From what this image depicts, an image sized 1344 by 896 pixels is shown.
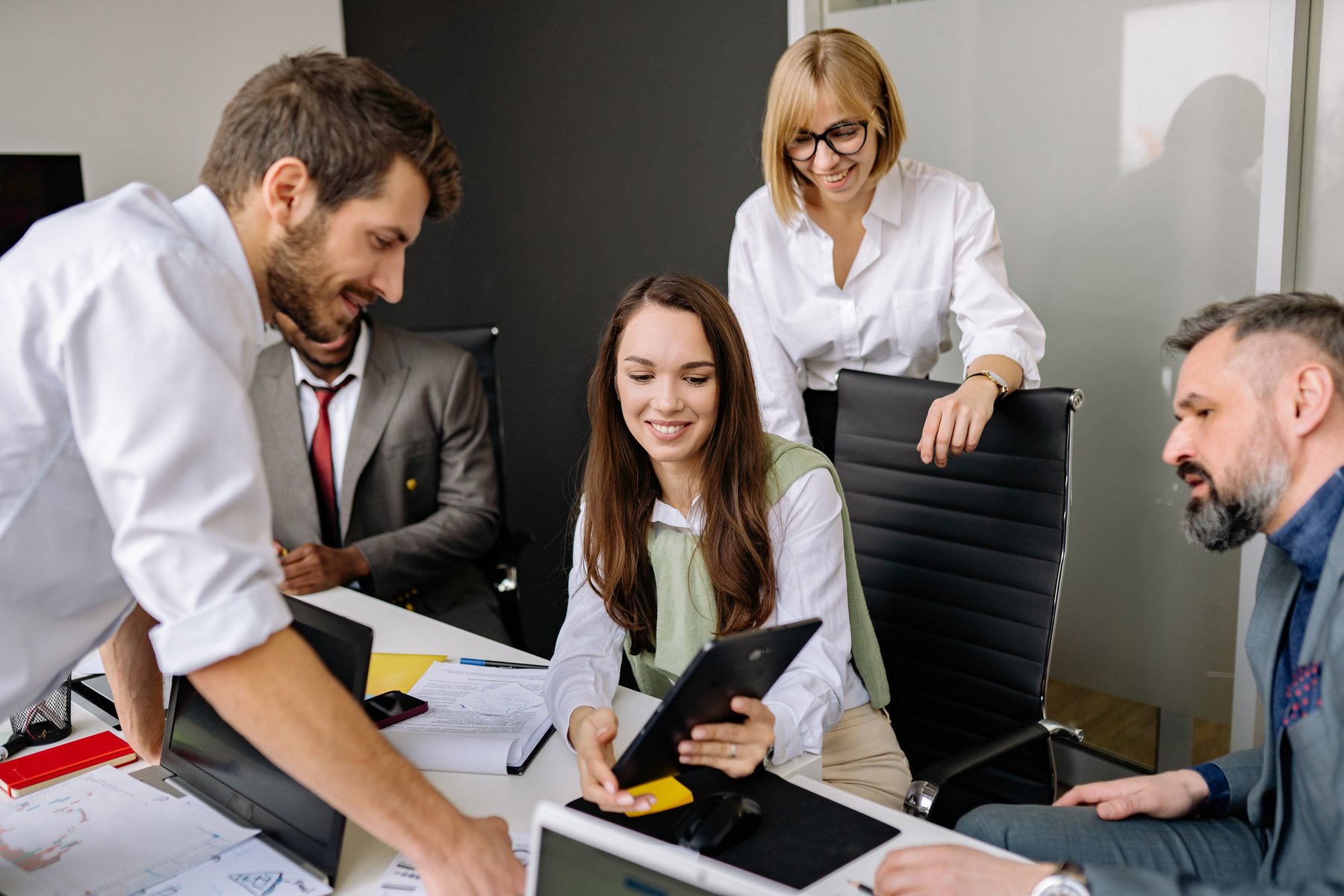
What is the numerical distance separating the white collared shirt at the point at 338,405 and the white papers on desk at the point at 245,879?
1.42 metres

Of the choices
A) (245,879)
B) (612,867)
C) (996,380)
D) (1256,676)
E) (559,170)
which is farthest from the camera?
(559,170)

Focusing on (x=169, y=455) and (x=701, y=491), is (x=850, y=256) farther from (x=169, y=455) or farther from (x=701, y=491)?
(x=169, y=455)

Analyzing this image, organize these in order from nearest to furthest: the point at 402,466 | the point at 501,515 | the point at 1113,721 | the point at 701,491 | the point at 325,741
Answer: the point at 325,741
the point at 701,491
the point at 402,466
the point at 501,515
the point at 1113,721

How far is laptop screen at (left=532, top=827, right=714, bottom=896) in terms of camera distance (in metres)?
0.93

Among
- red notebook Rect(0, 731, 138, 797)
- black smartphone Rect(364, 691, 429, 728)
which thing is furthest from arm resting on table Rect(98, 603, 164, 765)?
black smartphone Rect(364, 691, 429, 728)

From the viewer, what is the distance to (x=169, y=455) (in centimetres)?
98

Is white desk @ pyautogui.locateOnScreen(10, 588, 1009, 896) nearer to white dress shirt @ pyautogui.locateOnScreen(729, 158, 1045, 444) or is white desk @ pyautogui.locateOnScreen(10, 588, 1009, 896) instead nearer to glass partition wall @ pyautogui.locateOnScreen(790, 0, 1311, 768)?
white dress shirt @ pyautogui.locateOnScreen(729, 158, 1045, 444)

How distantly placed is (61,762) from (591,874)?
3.10ft

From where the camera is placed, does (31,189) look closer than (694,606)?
No

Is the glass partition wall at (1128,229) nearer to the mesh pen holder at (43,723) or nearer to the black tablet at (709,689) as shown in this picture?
the black tablet at (709,689)

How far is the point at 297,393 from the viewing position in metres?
2.60

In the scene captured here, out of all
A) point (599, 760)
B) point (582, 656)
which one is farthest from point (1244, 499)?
point (582, 656)

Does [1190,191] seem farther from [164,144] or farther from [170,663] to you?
[164,144]

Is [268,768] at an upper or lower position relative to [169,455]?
lower
